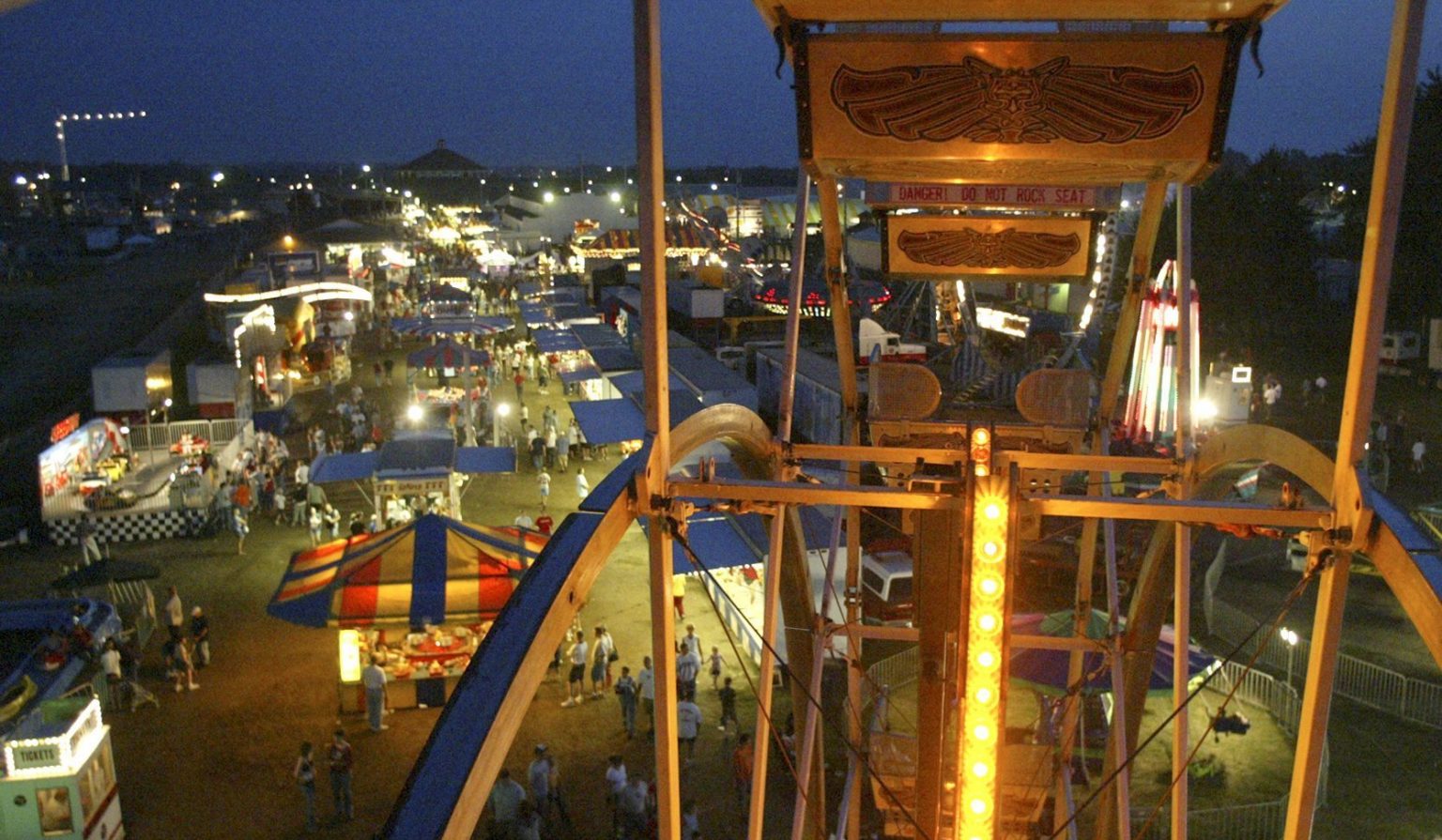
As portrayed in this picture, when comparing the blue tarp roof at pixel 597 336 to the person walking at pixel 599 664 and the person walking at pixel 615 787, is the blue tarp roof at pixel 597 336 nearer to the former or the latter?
the person walking at pixel 599 664

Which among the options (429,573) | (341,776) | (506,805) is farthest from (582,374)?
(506,805)

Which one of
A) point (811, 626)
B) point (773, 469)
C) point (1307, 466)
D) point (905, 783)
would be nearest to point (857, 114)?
point (1307, 466)

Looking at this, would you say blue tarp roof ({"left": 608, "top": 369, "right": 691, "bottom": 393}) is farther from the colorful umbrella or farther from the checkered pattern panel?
the colorful umbrella

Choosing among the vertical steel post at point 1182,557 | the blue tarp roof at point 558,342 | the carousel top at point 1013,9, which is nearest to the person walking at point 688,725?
the vertical steel post at point 1182,557

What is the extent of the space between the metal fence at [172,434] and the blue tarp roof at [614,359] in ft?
25.1

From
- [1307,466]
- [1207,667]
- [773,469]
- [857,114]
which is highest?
[857,114]

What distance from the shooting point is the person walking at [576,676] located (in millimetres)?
11266

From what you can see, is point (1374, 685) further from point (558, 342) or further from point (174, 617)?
point (558, 342)

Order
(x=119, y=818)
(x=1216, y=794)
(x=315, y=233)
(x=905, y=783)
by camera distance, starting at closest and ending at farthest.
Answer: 1. (x=905, y=783)
2. (x=119, y=818)
3. (x=1216, y=794)
4. (x=315, y=233)

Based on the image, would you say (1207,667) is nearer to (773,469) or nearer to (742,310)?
(773,469)

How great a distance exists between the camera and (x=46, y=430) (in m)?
24.5

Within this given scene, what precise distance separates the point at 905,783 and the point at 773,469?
94.0 inches

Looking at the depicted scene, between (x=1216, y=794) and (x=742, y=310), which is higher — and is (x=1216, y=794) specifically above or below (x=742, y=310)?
below

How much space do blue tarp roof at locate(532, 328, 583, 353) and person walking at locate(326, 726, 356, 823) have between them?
16.8 m
